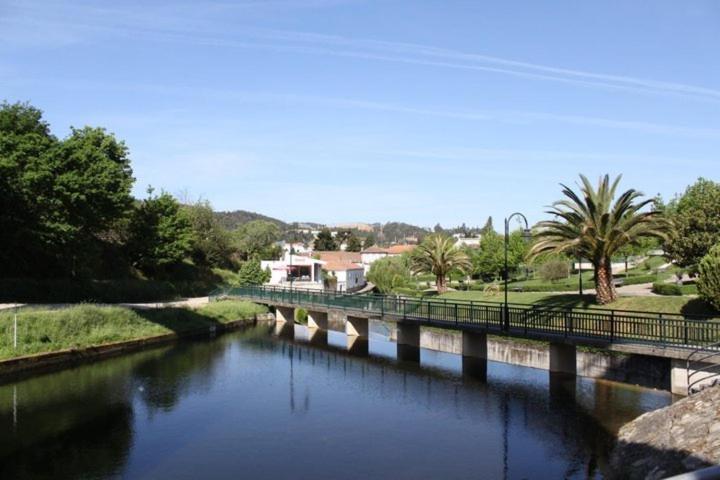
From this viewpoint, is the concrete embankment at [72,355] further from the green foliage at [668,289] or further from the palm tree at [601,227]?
the green foliage at [668,289]

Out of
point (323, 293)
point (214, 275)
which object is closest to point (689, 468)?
point (323, 293)

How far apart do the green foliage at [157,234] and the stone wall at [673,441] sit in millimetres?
52919

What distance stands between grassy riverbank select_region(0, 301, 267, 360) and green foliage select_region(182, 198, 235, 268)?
29.8 meters

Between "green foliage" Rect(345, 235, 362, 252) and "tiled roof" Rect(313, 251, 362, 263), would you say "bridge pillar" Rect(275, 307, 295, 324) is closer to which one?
"tiled roof" Rect(313, 251, 362, 263)

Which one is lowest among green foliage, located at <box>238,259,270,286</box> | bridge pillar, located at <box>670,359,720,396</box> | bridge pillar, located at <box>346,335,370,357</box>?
bridge pillar, located at <box>346,335,370,357</box>

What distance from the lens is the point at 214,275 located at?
255ft

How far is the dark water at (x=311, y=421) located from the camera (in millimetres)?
17438

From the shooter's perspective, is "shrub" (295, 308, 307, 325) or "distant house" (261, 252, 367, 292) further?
"distant house" (261, 252, 367, 292)

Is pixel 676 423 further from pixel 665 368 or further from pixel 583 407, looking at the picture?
pixel 665 368

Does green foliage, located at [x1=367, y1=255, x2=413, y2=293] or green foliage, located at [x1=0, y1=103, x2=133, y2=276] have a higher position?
green foliage, located at [x1=0, y1=103, x2=133, y2=276]

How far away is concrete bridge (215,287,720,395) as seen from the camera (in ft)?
70.2

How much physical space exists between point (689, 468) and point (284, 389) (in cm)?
1802

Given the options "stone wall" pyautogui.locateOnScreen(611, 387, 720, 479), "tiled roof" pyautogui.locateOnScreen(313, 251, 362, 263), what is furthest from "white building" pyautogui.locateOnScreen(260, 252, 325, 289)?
"stone wall" pyautogui.locateOnScreen(611, 387, 720, 479)

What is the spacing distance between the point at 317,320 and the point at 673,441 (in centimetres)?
3658
